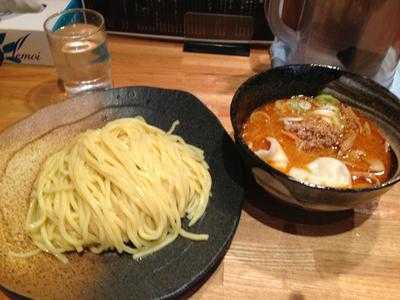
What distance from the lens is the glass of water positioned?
1290 millimetres

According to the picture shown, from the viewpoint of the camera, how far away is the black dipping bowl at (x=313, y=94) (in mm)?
849

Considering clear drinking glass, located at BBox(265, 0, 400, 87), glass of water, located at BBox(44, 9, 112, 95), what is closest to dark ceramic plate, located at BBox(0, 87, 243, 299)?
glass of water, located at BBox(44, 9, 112, 95)

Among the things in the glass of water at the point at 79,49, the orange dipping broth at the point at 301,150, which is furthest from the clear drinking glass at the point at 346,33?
the glass of water at the point at 79,49

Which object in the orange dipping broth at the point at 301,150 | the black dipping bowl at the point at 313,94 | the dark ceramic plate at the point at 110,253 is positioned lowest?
the dark ceramic plate at the point at 110,253

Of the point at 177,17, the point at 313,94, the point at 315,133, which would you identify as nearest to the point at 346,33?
the point at 313,94

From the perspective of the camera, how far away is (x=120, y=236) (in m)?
0.90

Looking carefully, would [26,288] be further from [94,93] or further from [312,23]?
[312,23]

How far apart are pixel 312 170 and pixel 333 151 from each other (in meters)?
0.11

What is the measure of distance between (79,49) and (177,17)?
0.41m

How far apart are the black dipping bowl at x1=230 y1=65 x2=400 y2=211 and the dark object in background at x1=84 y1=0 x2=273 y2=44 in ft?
1.53

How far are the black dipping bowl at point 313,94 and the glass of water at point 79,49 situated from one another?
22.2 inches

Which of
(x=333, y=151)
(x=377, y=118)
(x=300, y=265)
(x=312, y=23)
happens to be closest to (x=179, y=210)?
(x=300, y=265)

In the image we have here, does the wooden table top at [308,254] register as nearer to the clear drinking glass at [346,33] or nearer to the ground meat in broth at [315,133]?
the ground meat in broth at [315,133]

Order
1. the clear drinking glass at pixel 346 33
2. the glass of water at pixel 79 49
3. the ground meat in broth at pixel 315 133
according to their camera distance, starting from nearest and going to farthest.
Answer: the ground meat in broth at pixel 315 133
the clear drinking glass at pixel 346 33
the glass of water at pixel 79 49
